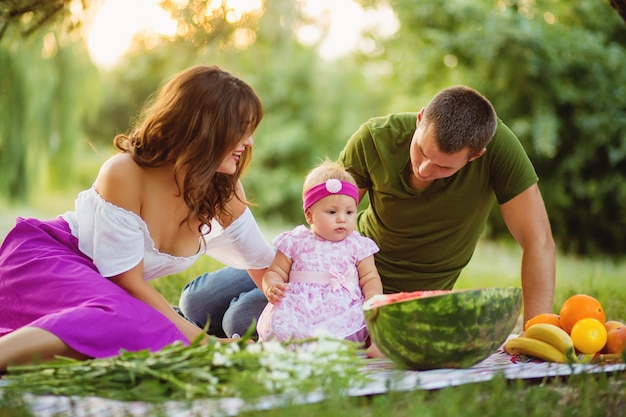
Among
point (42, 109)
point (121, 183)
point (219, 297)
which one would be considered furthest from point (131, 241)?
point (42, 109)

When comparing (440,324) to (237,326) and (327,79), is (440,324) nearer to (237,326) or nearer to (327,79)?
(237,326)

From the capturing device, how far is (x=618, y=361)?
129 inches

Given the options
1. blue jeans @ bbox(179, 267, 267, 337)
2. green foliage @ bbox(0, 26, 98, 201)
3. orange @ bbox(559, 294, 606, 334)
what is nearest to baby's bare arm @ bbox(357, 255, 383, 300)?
blue jeans @ bbox(179, 267, 267, 337)

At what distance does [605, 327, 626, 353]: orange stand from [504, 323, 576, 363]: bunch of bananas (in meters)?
0.17

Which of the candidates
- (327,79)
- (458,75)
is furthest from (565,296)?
(327,79)

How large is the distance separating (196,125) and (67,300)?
38.9 inches

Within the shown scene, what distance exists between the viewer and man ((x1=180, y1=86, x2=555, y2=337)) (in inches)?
152

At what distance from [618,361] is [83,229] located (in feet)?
8.41

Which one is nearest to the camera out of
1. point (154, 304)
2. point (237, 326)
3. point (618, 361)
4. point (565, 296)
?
point (618, 361)

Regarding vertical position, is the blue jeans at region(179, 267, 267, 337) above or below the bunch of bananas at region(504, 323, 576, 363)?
above

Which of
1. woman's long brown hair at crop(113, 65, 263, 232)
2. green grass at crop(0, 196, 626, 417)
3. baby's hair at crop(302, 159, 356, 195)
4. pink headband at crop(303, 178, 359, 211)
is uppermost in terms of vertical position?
woman's long brown hair at crop(113, 65, 263, 232)

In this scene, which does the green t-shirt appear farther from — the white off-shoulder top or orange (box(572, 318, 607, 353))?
orange (box(572, 318, 607, 353))

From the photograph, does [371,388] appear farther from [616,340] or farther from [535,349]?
[616,340]

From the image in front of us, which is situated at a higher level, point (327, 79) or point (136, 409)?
point (327, 79)
